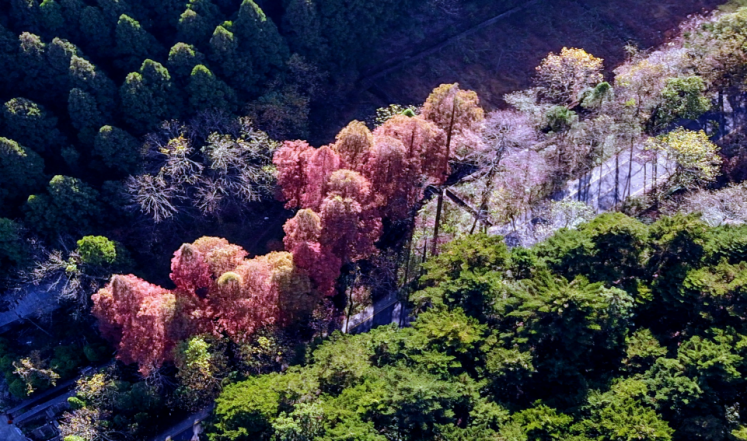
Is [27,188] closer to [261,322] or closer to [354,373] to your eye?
[261,322]

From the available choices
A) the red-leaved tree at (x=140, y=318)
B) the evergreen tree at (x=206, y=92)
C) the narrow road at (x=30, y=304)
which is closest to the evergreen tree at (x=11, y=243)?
the narrow road at (x=30, y=304)

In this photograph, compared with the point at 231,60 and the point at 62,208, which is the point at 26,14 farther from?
the point at 62,208

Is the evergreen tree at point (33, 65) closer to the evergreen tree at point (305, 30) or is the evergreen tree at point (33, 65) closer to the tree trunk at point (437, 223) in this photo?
the evergreen tree at point (305, 30)

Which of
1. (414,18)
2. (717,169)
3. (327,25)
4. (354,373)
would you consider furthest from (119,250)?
(717,169)

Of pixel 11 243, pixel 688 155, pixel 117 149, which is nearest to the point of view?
pixel 11 243

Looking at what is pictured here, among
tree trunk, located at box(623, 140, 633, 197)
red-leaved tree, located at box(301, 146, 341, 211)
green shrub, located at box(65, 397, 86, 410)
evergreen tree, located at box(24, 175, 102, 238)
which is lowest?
green shrub, located at box(65, 397, 86, 410)

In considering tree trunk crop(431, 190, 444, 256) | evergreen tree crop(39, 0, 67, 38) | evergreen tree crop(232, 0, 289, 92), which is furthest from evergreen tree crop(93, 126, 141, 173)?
tree trunk crop(431, 190, 444, 256)

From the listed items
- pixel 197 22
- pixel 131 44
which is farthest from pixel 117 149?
Answer: pixel 197 22

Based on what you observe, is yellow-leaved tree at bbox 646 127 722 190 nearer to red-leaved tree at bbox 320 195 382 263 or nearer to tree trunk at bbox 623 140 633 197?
tree trunk at bbox 623 140 633 197

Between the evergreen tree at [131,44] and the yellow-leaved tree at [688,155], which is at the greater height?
the evergreen tree at [131,44]
